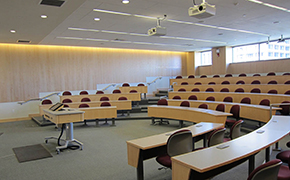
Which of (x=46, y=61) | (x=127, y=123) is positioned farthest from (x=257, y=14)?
(x=46, y=61)

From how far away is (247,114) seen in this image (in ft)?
21.5

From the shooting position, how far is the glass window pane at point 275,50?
490 inches

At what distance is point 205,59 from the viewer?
55.2ft

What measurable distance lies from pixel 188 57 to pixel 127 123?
10.1 metres

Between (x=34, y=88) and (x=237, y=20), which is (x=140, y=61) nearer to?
(x=34, y=88)

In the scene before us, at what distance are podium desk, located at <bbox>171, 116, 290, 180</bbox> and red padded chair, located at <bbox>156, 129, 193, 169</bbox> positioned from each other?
583mm

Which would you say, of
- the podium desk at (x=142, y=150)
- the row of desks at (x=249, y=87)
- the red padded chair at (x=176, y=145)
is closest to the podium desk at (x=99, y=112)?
the row of desks at (x=249, y=87)

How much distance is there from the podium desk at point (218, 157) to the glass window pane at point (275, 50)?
437 inches

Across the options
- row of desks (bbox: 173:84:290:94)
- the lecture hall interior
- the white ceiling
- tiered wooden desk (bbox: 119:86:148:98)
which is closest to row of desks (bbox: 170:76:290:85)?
the lecture hall interior

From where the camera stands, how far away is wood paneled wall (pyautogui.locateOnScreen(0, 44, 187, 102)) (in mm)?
11125

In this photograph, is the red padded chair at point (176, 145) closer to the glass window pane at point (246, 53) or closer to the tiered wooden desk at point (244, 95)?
the tiered wooden desk at point (244, 95)

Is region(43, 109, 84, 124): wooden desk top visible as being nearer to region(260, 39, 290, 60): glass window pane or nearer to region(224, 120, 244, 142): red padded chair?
region(224, 120, 244, 142): red padded chair

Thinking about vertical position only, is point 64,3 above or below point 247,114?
above

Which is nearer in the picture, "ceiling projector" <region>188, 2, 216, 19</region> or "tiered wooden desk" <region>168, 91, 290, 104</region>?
"ceiling projector" <region>188, 2, 216, 19</region>
